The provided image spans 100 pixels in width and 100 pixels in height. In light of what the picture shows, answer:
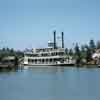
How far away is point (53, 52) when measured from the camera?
118 meters

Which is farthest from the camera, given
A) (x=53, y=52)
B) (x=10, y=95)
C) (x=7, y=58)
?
(x=53, y=52)

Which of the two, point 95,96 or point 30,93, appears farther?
point 30,93

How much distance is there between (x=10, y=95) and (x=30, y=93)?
210 cm

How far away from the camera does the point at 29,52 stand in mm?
128750

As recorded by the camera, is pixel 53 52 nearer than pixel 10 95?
No

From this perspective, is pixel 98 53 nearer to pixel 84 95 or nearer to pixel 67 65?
pixel 67 65

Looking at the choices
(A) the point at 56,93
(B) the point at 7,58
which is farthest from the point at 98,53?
(A) the point at 56,93

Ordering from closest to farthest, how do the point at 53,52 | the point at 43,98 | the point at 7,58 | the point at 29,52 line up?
1. the point at 43,98
2. the point at 7,58
3. the point at 53,52
4. the point at 29,52

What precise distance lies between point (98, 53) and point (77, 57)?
867cm

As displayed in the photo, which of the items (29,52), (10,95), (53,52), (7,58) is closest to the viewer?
(10,95)

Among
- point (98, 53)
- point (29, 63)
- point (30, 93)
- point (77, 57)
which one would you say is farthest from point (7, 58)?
point (30, 93)

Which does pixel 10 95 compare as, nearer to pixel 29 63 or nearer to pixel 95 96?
pixel 95 96

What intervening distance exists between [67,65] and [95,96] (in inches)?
3210

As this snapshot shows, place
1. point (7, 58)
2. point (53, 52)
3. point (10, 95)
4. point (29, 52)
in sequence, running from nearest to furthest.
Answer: point (10, 95), point (7, 58), point (53, 52), point (29, 52)
